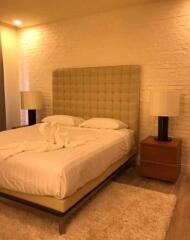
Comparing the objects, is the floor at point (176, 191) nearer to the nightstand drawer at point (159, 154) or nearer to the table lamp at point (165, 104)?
the nightstand drawer at point (159, 154)

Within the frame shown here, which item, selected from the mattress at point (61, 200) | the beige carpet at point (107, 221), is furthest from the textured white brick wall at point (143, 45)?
the mattress at point (61, 200)

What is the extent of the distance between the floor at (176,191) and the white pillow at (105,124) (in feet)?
2.48

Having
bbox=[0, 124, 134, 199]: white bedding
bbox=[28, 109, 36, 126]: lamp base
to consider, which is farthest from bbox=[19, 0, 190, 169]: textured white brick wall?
bbox=[0, 124, 134, 199]: white bedding

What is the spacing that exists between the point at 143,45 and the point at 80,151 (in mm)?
2181

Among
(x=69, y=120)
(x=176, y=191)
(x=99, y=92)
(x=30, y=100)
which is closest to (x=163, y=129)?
(x=176, y=191)

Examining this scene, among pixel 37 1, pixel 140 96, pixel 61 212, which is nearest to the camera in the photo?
pixel 61 212

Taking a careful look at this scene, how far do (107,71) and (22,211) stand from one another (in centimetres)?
256

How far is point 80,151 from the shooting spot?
2.33 metres

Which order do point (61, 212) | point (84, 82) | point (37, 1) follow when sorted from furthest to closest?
point (84, 82) < point (37, 1) < point (61, 212)

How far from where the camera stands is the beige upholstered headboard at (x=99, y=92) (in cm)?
363

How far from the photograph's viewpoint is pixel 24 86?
16.2 ft

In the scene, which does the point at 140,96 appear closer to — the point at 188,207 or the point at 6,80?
the point at 188,207

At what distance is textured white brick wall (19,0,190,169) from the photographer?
3.29 metres

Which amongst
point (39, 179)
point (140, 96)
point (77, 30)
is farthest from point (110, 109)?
point (39, 179)
